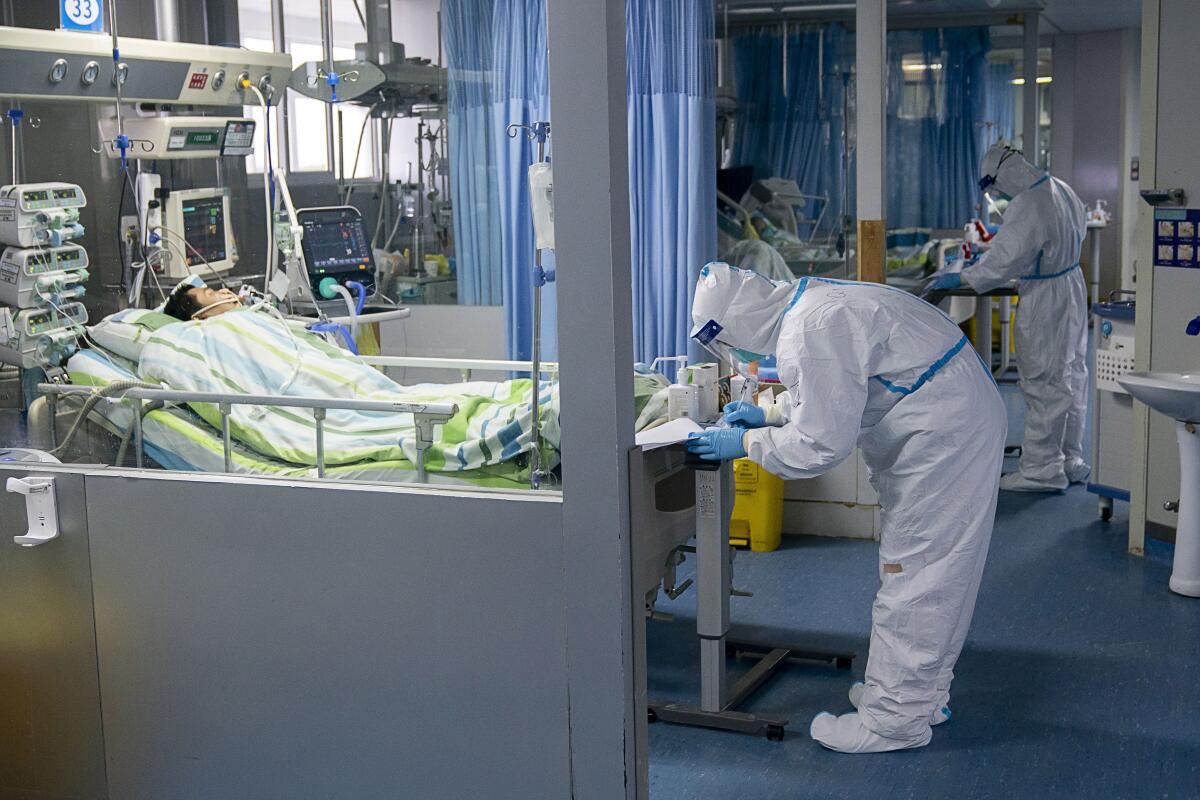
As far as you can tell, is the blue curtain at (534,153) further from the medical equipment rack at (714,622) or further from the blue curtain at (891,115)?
the blue curtain at (891,115)

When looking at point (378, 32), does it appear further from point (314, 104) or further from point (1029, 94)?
point (1029, 94)

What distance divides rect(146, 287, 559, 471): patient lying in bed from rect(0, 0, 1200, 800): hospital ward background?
12 mm

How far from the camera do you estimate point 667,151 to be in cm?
499

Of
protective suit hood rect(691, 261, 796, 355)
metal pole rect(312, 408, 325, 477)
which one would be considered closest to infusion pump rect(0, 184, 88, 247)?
metal pole rect(312, 408, 325, 477)

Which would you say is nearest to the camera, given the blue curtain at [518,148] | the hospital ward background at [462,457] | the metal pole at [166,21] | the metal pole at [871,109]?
the hospital ward background at [462,457]

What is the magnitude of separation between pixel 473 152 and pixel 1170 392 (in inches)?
94.0

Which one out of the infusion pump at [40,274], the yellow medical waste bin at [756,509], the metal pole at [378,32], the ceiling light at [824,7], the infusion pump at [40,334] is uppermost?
the ceiling light at [824,7]

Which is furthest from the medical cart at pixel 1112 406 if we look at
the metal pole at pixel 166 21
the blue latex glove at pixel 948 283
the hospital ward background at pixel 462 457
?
the metal pole at pixel 166 21

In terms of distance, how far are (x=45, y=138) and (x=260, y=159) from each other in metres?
0.57

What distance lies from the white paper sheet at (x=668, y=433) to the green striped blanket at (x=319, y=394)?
16.1 inches

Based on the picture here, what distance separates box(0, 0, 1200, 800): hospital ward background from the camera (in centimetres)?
260

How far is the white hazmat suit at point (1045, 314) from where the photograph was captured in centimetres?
588

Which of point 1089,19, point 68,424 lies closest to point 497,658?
point 68,424

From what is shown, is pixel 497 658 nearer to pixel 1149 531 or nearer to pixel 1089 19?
pixel 1149 531
